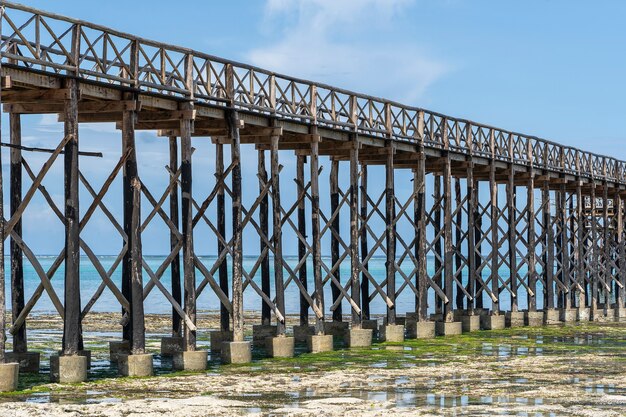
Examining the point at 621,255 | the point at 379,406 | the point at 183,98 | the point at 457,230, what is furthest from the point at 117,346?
the point at 621,255

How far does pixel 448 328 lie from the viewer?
32.9 metres

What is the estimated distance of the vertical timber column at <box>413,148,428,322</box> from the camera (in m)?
31.8

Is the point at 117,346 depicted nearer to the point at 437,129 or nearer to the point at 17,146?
the point at 17,146

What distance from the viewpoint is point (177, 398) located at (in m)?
18.2

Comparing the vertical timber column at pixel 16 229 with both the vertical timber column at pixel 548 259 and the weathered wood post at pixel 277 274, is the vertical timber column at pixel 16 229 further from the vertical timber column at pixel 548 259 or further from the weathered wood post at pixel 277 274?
the vertical timber column at pixel 548 259

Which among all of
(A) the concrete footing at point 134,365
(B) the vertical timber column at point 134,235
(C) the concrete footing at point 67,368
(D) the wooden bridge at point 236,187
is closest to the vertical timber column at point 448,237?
(D) the wooden bridge at point 236,187

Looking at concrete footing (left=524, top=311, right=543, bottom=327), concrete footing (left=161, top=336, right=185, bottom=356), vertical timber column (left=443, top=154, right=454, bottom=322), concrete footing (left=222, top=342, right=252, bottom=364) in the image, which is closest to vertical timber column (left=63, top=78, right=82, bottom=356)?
concrete footing (left=222, top=342, right=252, bottom=364)

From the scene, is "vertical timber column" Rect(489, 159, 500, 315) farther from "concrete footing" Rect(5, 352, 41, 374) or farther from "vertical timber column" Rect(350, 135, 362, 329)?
"concrete footing" Rect(5, 352, 41, 374)

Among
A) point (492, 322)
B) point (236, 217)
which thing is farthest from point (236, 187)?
point (492, 322)

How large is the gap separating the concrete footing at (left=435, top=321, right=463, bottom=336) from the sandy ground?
17.6 ft

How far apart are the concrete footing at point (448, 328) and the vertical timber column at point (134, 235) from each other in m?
13.4

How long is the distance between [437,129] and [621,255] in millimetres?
16559

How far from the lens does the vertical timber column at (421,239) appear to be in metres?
31.8

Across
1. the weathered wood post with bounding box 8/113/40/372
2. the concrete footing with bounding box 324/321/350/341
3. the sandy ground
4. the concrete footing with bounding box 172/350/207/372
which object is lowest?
the sandy ground
